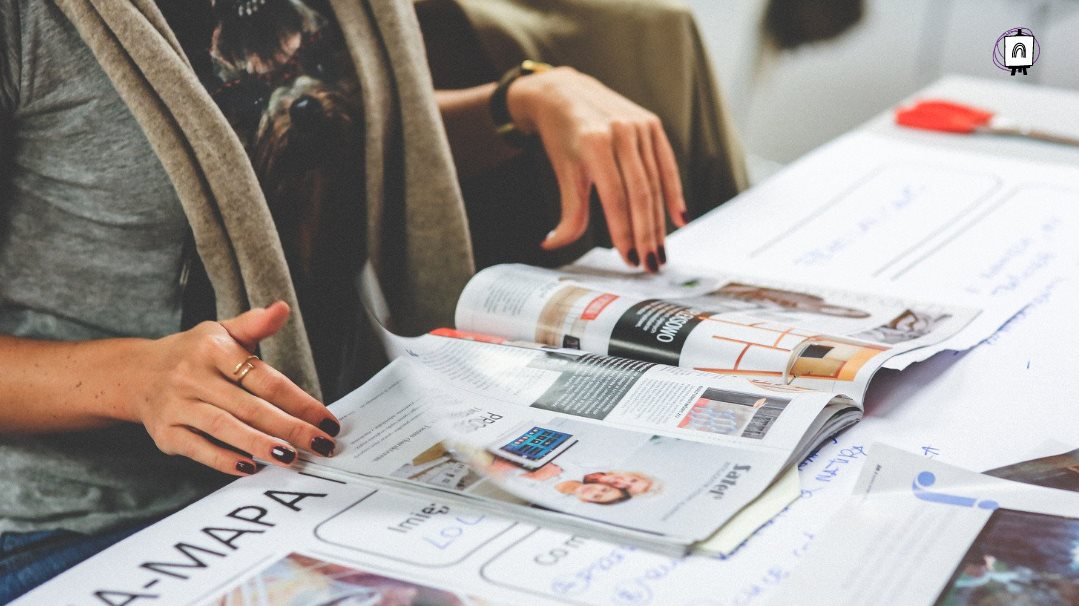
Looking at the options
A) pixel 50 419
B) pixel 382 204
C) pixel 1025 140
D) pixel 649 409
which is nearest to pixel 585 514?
pixel 649 409

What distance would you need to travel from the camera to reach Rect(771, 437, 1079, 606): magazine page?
405 millimetres

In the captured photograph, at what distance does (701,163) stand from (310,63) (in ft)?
1.78

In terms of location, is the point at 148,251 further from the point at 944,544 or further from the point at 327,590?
the point at 944,544

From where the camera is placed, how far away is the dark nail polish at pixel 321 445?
532 mm

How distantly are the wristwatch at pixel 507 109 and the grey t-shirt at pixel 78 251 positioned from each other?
35cm

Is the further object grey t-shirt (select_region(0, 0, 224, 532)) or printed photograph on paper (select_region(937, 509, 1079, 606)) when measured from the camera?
grey t-shirt (select_region(0, 0, 224, 532))

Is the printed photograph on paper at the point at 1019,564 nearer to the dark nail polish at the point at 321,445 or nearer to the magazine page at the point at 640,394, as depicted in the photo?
the magazine page at the point at 640,394

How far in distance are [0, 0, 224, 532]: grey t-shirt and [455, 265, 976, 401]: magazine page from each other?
9.7 inches

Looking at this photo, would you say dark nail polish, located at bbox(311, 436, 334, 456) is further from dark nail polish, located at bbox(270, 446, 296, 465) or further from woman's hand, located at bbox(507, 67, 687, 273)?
woman's hand, located at bbox(507, 67, 687, 273)

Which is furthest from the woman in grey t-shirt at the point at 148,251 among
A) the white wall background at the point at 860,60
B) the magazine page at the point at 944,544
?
the white wall background at the point at 860,60

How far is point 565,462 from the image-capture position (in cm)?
51

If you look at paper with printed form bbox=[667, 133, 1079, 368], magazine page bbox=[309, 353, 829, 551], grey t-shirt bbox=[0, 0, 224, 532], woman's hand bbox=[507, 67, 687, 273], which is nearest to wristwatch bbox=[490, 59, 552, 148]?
woman's hand bbox=[507, 67, 687, 273]

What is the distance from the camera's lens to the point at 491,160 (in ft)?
3.61

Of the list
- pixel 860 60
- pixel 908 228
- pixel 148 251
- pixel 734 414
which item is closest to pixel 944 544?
pixel 734 414
